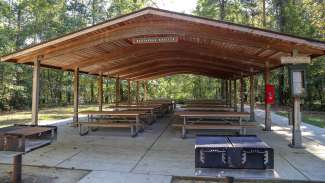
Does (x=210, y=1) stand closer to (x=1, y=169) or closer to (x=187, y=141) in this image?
(x=187, y=141)

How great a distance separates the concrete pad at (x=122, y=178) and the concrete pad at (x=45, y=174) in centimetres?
20

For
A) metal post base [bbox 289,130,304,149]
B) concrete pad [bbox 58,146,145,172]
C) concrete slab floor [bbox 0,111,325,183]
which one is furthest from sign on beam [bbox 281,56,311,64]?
concrete pad [bbox 58,146,145,172]

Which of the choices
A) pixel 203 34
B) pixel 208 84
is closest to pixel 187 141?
pixel 203 34

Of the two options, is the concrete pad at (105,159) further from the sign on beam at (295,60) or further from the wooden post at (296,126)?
the sign on beam at (295,60)

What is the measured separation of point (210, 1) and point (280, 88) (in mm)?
9814

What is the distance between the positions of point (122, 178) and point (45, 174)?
1.37 m

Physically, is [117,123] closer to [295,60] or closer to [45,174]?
[45,174]

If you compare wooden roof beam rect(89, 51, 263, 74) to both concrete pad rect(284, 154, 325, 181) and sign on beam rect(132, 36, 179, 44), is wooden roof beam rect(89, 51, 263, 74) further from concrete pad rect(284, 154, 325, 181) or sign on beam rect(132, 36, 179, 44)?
concrete pad rect(284, 154, 325, 181)

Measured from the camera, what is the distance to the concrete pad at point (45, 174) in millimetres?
4344

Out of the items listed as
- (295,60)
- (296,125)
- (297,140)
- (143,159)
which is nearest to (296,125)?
(296,125)

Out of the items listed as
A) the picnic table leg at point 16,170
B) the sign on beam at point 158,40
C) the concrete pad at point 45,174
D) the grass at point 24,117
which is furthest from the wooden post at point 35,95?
the grass at point 24,117

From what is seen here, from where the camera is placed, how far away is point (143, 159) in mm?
5621

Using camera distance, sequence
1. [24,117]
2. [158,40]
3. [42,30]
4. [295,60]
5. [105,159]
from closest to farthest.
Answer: [105,159] < [295,60] < [158,40] < [24,117] < [42,30]

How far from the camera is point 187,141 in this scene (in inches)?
298
